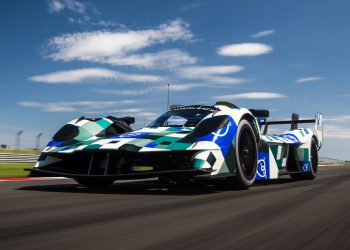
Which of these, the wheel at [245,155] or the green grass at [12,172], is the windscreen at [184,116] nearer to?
the wheel at [245,155]

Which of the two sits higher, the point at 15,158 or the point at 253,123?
the point at 253,123

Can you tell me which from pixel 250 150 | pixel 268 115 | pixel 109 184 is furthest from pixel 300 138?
pixel 109 184

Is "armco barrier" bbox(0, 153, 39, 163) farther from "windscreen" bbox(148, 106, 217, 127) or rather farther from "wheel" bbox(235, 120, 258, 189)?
"wheel" bbox(235, 120, 258, 189)

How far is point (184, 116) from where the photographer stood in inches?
257

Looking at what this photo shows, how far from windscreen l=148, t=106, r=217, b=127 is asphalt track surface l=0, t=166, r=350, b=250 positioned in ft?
7.49

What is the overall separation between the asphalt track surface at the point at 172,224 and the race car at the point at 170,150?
0.75 m

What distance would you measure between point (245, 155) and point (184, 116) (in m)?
1.20

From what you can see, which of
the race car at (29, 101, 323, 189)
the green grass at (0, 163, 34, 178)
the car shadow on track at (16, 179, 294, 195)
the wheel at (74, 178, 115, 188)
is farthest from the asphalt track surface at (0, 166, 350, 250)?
the green grass at (0, 163, 34, 178)

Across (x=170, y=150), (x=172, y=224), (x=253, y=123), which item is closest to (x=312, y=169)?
(x=253, y=123)

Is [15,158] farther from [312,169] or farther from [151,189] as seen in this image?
[151,189]

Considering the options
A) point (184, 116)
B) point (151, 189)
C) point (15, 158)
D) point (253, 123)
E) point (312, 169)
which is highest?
point (184, 116)

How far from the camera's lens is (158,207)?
358cm

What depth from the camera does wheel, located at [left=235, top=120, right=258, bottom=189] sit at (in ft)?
17.8

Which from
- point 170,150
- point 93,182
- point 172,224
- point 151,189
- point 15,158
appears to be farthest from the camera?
point 15,158
